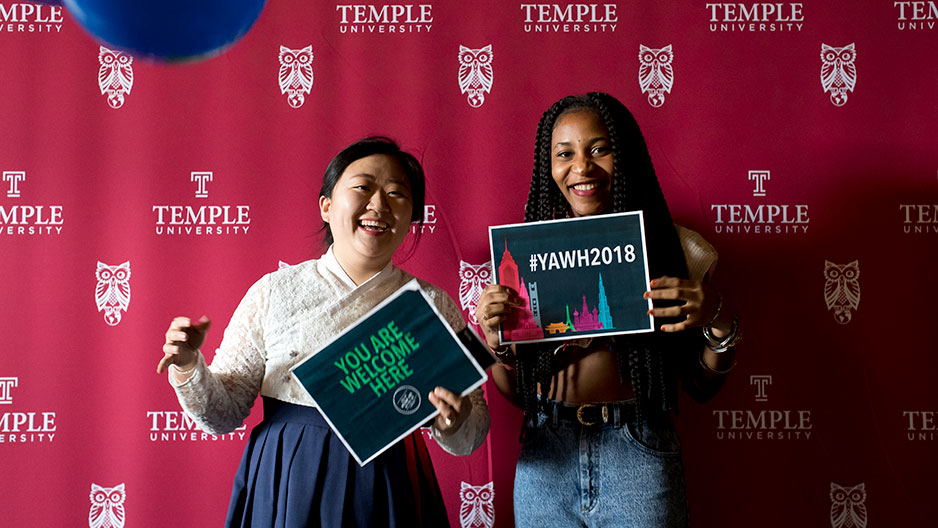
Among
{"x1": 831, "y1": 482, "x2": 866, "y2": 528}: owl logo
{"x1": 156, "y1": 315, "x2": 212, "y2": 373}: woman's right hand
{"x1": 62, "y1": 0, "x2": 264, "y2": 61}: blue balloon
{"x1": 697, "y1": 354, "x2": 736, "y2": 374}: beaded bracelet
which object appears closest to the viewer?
{"x1": 62, "y1": 0, "x2": 264, "y2": 61}: blue balloon

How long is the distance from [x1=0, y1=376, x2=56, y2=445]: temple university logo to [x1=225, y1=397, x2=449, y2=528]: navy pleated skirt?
83 cm

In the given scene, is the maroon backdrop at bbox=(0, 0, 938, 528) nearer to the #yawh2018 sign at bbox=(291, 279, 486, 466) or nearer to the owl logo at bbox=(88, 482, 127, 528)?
the owl logo at bbox=(88, 482, 127, 528)

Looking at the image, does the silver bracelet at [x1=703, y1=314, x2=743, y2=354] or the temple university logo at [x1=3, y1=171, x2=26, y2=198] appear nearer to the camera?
the silver bracelet at [x1=703, y1=314, x2=743, y2=354]

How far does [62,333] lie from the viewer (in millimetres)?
1988

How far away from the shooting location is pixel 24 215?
6.60 feet

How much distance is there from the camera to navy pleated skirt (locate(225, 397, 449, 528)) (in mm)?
1404

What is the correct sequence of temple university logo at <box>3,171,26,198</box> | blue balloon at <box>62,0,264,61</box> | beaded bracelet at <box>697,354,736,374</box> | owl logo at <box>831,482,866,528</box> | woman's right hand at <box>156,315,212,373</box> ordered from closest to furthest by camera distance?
blue balloon at <box>62,0,264,61</box> → woman's right hand at <box>156,315,212,373</box> → beaded bracelet at <box>697,354,736,374</box> → owl logo at <box>831,482,866,528</box> → temple university logo at <box>3,171,26,198</box>

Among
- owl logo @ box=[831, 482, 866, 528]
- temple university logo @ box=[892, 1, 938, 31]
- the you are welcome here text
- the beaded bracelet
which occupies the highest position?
temple university logo @ box=[892, 1, 938, 31]

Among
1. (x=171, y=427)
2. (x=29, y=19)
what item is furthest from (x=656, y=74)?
(x=29, y=19)

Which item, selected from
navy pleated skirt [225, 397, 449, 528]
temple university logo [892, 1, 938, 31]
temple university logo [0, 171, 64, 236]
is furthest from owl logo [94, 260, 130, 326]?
temple university logo [892, 1, 938, 31]

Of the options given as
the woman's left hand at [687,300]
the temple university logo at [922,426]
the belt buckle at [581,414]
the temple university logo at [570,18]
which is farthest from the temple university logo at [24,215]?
the temple university logo at [922,426]

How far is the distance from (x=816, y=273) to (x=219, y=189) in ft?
5.44

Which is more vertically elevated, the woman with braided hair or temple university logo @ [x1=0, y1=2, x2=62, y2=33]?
temple university logo @ [x1=0, y1=2, x2=62, y2=33]

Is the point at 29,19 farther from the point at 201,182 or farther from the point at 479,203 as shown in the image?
the point at 479,203
